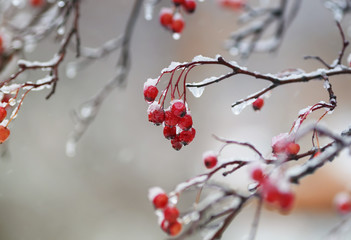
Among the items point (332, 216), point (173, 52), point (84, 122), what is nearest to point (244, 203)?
point (84, 122)

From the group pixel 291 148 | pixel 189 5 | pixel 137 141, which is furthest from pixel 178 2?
pixel 137 141

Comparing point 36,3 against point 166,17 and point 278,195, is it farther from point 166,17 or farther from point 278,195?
point 278,195

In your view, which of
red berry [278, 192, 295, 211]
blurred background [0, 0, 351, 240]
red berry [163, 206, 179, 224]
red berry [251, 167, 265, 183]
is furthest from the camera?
blurred background [0, 0, 351, 240]

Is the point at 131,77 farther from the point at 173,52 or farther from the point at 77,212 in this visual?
the point at 77,212

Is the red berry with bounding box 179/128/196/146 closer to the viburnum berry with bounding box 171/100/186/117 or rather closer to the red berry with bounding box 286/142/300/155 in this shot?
the viburnum berry with bounding box 171/100/186/117

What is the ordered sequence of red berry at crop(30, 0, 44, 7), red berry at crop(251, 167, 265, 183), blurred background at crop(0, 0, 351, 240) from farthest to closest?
blurred background at crop(0, 0, 351, 240), red berry at crop(30, 0, 44, 7), red berry at crop(251, 167, 265, 183)

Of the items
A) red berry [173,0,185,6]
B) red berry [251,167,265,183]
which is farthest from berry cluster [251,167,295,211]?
red berry [173,0,185,6]
